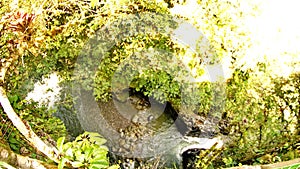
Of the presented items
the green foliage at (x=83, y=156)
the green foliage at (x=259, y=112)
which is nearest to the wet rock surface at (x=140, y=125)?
the green foliage at (x=259, y=112)

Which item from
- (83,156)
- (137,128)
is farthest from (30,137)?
(137,128)

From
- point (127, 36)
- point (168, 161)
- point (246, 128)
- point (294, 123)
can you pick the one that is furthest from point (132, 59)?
point (294, 123)

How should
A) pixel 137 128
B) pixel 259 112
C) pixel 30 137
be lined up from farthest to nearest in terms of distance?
pixel 137 128, pixel 259 112, pixel 30 137

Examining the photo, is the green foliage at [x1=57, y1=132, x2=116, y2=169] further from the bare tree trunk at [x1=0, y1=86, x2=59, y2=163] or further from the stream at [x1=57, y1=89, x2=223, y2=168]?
the stream at [x1=57, y1=89, x2=223, y2=168]

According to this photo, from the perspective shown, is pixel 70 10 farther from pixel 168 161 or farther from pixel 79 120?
pixel 168 161

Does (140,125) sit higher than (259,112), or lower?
lower

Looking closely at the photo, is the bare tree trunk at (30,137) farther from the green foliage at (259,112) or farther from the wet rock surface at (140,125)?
the green foliage at (259,112)

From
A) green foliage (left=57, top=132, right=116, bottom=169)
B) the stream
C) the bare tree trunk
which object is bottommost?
the stream

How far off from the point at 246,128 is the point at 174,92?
51 centimetres

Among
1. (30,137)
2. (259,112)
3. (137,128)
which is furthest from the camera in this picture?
(137,128)

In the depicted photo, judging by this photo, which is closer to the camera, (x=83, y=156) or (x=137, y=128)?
(x=83, y=156)

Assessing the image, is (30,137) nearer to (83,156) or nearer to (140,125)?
(83,156)

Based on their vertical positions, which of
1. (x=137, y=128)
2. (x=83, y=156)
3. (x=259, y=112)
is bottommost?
(x=137, y=128)

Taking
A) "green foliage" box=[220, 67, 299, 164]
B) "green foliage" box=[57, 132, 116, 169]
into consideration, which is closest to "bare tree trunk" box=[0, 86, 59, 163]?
"green foliage" box=[57, 132, 116, 169]
